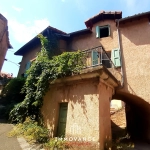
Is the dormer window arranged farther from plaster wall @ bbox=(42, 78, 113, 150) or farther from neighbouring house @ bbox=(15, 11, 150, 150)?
plaster wall @ bbox=(42, 78, 113, 150)

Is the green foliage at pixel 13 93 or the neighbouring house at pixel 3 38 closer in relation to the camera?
the green foliage at pixel 13 93

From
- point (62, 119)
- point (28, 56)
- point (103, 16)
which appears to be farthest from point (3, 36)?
point (62, 119)

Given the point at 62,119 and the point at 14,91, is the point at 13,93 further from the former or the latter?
the point at 62,119

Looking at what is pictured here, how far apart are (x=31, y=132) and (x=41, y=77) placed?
103 inches

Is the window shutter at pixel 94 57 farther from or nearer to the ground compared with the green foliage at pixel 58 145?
farther from the ground

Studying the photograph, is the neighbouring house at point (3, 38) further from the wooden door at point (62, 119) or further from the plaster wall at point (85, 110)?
the wooden door at point (62, 119)

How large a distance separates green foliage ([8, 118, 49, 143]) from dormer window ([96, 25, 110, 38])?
750cm

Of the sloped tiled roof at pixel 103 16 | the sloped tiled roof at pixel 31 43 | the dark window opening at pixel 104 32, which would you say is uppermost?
the sloped tiled roof at pixel 103 16

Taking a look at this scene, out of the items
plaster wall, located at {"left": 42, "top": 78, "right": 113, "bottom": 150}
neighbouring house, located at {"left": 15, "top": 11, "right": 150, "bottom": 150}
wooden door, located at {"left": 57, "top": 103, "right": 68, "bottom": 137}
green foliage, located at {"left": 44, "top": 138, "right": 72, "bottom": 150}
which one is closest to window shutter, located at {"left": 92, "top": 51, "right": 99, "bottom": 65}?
neighbouring house, located at {"left": 15, "top": 11, "right": 150, "bottom": 150}

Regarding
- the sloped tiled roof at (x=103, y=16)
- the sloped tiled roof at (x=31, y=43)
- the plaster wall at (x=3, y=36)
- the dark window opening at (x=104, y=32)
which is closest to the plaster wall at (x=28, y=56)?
the sloped tiled roof at (x=31, y=43)

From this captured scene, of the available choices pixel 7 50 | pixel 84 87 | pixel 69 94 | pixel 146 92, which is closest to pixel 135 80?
pixel 146 92

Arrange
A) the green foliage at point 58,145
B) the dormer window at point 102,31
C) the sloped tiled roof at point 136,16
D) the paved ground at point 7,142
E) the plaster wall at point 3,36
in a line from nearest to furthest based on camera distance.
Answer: the paved ground at point 7,142
the green foliage at point 58,145
the sloped tiled roof at point 136,16
the dormer window at point 102,31
the plaster wall at point 3,36

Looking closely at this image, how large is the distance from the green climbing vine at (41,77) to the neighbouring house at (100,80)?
1.28ft

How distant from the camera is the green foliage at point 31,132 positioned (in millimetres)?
5047
